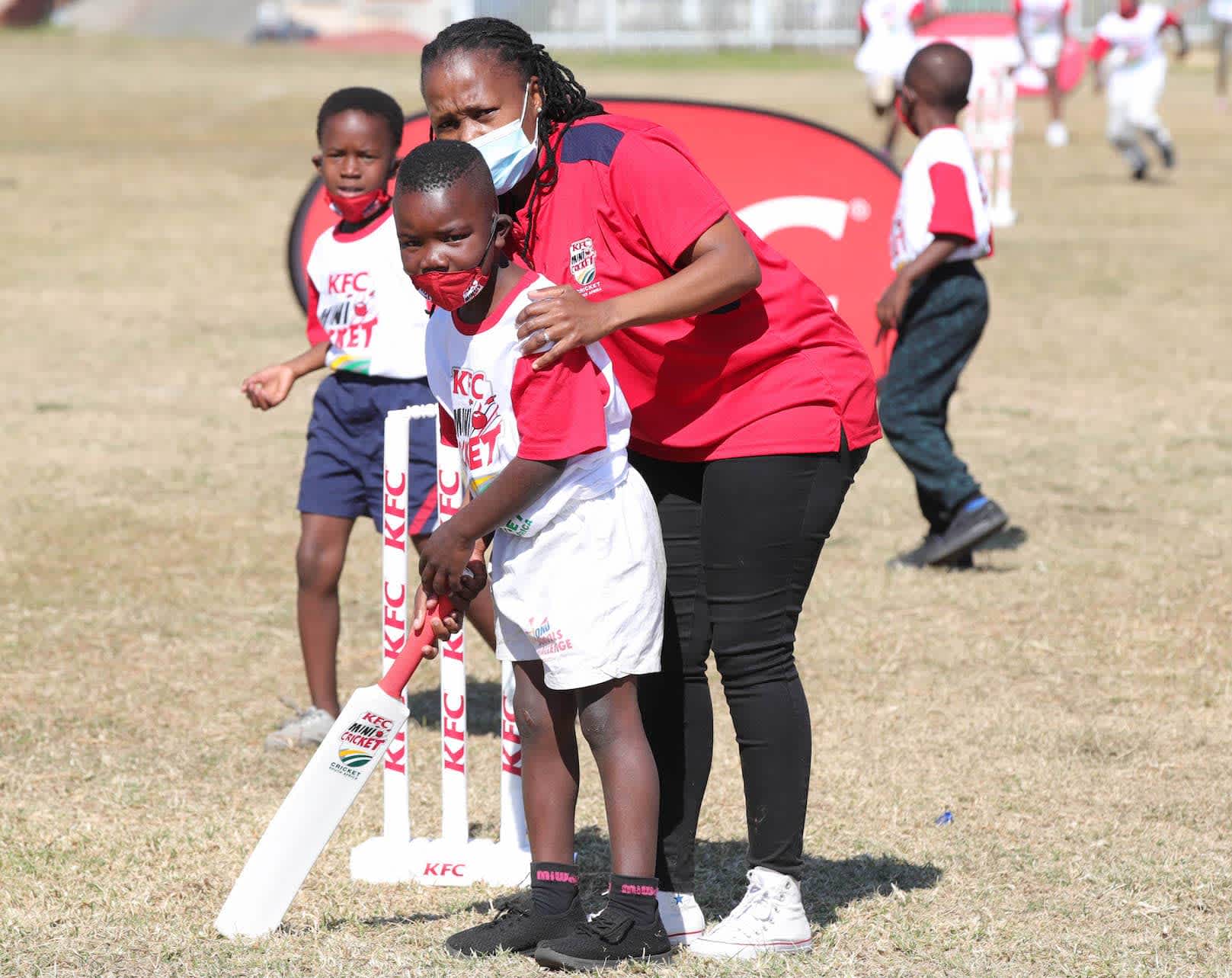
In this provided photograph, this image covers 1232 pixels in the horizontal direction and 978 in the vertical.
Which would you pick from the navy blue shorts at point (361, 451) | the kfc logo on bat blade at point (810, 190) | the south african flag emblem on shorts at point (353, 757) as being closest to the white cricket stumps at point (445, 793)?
the south african flag emblem on shorts at point (353, 757)

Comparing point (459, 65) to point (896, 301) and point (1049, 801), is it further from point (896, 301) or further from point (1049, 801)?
point (896, 301)

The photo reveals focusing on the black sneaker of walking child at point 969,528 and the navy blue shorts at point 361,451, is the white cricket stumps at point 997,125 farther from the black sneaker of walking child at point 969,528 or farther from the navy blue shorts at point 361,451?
the navy blue shorts at point 361,451

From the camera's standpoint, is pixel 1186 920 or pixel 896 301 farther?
pixel 896 301

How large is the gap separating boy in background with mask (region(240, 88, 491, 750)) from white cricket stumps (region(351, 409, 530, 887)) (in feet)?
2.92

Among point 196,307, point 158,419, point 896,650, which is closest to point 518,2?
point 196,307

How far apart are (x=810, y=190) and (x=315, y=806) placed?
4.88 meters

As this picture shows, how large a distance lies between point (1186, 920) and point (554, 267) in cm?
204

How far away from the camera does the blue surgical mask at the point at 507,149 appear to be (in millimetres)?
3537

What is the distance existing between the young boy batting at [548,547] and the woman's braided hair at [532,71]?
121 mm

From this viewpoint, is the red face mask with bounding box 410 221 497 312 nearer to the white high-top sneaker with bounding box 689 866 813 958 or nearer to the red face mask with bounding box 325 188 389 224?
the white high-top sneaker with bounding box 689 866 813 958

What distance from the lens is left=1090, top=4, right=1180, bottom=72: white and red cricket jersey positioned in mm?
Answer: 21781

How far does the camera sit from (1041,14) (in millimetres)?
25234

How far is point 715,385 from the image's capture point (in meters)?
3.71

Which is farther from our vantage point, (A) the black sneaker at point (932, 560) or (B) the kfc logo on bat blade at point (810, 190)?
(B) the kfc logo on bat blade at point (810, 190)
